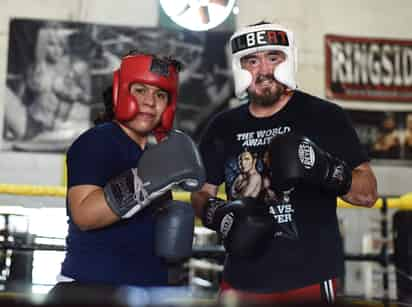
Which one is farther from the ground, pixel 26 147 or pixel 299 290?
pixel 26 147

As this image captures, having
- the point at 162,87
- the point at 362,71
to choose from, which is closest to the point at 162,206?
the point at 162,87

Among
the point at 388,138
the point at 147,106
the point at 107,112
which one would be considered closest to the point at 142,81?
the point at 147,106

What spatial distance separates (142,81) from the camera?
143 centimetres

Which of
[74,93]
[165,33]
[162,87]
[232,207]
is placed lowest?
[232,207]

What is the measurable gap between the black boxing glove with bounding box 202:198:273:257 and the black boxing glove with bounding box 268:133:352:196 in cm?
8

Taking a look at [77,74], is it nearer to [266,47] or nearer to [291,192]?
[266,47]

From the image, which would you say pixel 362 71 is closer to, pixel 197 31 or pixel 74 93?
pixel 197 31

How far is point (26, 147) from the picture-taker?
12.9ft

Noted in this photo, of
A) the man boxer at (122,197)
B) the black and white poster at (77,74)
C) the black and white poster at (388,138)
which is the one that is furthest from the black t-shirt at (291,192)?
the black and white poster at (388,138)

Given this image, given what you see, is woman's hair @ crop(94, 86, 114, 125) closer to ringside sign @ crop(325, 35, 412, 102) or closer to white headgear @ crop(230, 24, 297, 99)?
white headgear @ crop(230, 24, 297, 99)

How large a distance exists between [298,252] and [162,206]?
35 cm

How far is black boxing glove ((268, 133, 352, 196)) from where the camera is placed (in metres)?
1.32

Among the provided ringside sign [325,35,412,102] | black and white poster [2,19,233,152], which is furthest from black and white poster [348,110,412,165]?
black and white poster [2,19,233,152]

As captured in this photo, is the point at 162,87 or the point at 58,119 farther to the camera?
the point at 58,119
